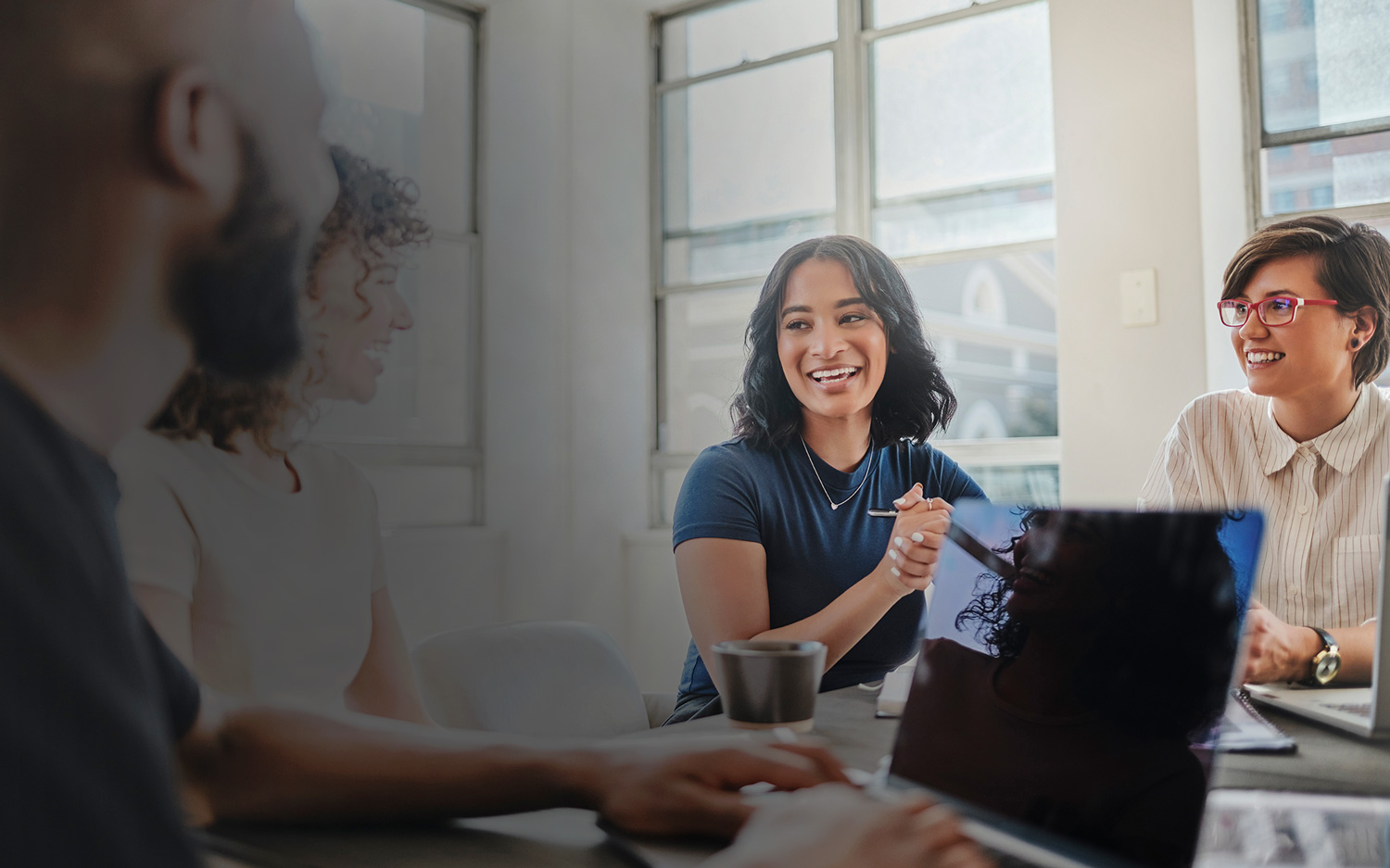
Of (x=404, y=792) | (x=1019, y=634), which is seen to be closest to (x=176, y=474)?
(x=404, y=792)

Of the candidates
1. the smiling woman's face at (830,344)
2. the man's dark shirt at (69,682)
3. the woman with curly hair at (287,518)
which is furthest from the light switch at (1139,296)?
the man's dark shirt at (69,682)

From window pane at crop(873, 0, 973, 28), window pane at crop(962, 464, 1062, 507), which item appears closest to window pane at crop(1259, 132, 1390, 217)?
window pane at crop(962, 464, 1062, 507)

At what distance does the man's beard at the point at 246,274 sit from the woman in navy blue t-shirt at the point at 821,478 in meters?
0.58

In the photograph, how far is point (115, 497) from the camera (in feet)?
0.99

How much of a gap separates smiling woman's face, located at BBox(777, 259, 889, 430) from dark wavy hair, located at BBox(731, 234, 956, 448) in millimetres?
15

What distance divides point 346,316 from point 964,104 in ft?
5.88

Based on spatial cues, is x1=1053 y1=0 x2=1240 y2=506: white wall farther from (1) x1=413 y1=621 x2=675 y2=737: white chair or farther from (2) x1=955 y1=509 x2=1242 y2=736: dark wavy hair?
(2) x1=955 y1=509 x2=1242 y2=736: dark wavy hair

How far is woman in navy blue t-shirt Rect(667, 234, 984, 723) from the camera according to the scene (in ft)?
3.56

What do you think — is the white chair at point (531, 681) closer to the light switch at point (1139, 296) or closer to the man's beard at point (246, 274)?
the man's beard at point (246, 274)

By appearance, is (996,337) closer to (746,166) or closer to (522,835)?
(746,166)

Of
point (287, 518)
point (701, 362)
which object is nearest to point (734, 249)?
point (701, 362)

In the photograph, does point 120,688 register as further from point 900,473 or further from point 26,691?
point 900,473

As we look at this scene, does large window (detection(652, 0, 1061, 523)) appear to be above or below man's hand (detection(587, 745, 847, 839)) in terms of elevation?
above

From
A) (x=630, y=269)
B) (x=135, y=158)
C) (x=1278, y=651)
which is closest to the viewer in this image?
(x=135, y=158)
